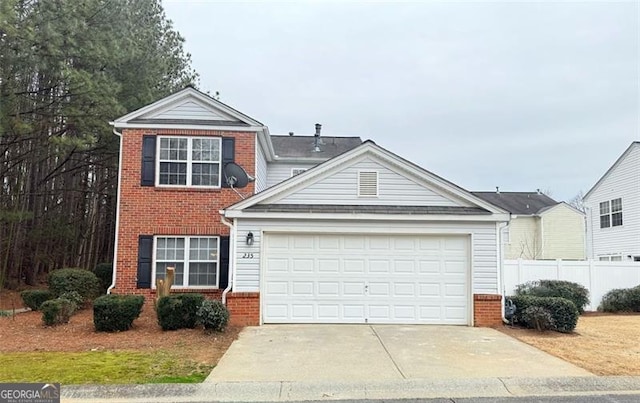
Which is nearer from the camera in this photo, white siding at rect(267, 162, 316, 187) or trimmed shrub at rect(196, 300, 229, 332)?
trimmed shrub at rect(196, 300, 229, 332)

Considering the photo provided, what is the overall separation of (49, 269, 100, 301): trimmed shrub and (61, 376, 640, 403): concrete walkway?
816 cm

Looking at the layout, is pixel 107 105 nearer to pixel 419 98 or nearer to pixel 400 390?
pixel 400 390

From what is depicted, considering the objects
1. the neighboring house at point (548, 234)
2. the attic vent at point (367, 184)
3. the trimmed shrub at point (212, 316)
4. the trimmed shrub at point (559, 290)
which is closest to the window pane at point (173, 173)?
the trimmed shrub at point (212, 316)

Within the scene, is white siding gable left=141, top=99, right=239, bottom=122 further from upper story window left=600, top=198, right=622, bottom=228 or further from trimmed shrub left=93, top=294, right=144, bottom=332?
upper story window left=600, top=198, right=622, bottom=228

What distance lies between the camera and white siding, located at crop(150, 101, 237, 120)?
1519cm

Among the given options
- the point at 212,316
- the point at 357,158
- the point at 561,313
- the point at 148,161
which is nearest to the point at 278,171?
the point at 148,161

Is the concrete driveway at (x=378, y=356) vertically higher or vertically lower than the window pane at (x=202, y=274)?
lower

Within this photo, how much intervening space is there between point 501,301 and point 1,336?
37.3ft

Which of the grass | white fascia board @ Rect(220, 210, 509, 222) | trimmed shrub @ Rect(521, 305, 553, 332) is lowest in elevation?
the grass

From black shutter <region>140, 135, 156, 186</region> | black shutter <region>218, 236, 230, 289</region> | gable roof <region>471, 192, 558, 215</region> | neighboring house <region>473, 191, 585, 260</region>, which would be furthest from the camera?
gable roof <region>471, 192, 558, 215</region>

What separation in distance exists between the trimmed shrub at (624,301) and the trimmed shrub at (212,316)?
13144 mm

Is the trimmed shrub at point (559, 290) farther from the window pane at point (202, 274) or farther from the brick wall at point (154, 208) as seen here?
the window pane at point (202, 274)

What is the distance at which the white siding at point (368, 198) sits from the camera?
1272 centimetres

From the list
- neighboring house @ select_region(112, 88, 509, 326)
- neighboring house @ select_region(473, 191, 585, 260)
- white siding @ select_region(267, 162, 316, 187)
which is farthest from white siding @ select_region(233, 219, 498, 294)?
neighboring house @ select_region(473, 191, 585, 260)
